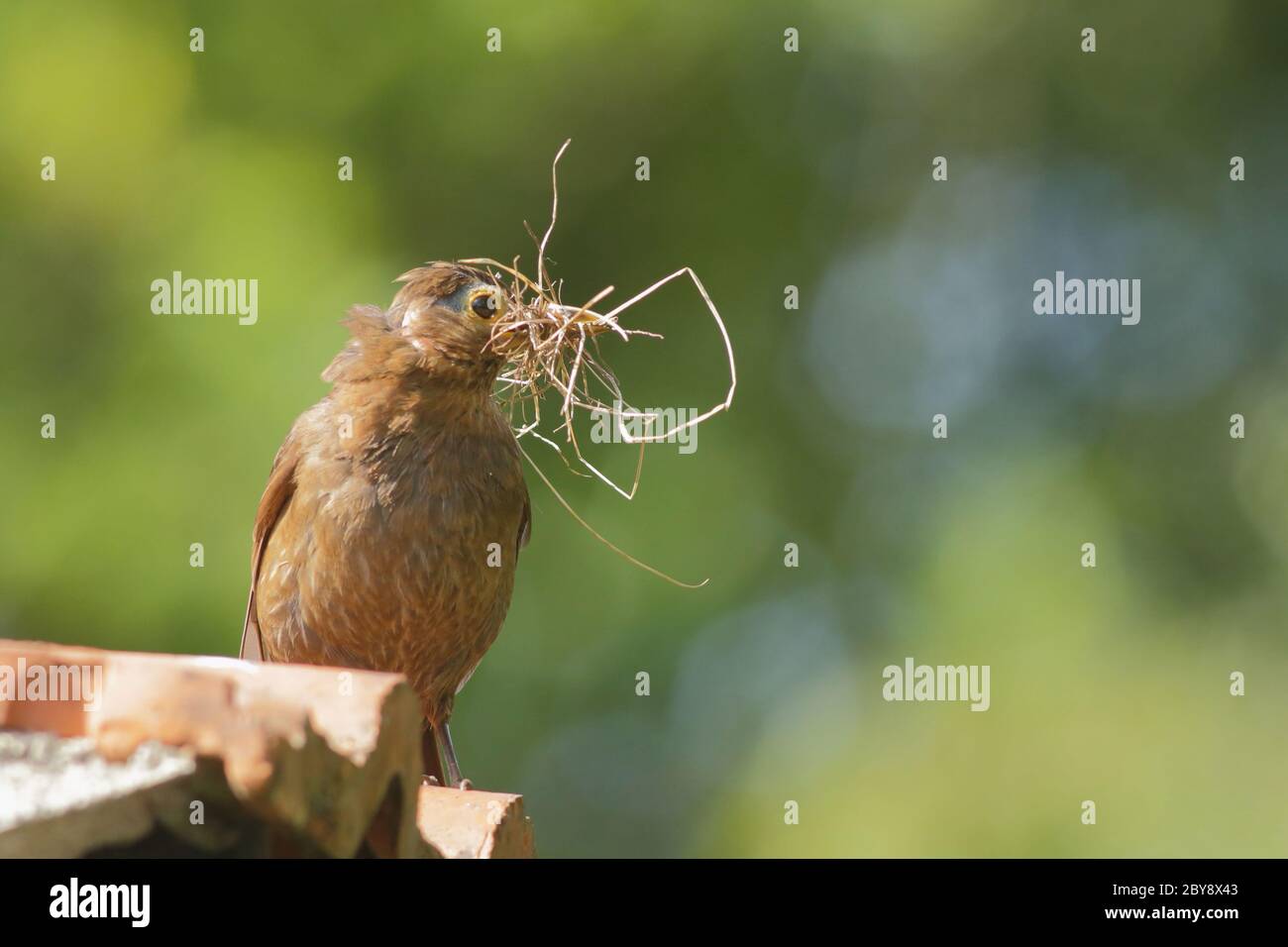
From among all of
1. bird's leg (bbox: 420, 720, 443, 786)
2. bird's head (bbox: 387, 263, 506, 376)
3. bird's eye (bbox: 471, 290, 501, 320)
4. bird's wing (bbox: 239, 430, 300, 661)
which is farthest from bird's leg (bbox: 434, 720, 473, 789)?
bird's eye (bbox: 471, 290, 501, 320)

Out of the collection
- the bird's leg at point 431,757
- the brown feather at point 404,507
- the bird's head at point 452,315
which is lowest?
the bird's leg at point 431,757

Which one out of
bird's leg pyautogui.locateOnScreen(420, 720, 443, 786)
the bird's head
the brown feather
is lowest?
bird's leg pyautogui.locateOnScreen(420, 720, 443, 786)

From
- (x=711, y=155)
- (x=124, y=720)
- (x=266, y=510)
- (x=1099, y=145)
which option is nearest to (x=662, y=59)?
(x=711, y=155)

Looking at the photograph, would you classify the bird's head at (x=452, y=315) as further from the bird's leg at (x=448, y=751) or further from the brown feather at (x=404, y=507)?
the bird's leg at (x=448, y=751)

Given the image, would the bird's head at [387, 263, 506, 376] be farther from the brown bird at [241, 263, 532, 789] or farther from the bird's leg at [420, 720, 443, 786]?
the bird's leg at [420, 720, 443, 786]

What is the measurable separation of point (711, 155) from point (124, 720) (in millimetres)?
7809

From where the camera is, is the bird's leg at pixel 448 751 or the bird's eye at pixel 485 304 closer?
the bird's eye at pixel 485 304

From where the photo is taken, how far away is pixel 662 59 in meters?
9.41

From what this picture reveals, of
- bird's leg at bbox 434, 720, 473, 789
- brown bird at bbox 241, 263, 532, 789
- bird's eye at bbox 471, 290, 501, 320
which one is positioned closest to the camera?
brown bird at bbox 241, 263, 532, 789

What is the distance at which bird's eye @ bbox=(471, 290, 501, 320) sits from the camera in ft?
14.8

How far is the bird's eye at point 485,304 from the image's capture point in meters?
4.50

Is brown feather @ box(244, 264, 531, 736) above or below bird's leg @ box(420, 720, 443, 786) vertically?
above

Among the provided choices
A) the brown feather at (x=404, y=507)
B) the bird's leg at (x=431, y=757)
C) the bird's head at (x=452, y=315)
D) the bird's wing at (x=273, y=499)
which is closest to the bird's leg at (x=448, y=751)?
the bird's leg at (x=431, y=757)

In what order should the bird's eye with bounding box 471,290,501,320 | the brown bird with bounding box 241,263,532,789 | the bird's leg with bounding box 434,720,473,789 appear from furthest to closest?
1. the bird's leg with bounding box 434,720,473,789
2. the bird's eye with bounding box 471,290,501,320
3. the brown bird with bounding box 241,263,532,789
